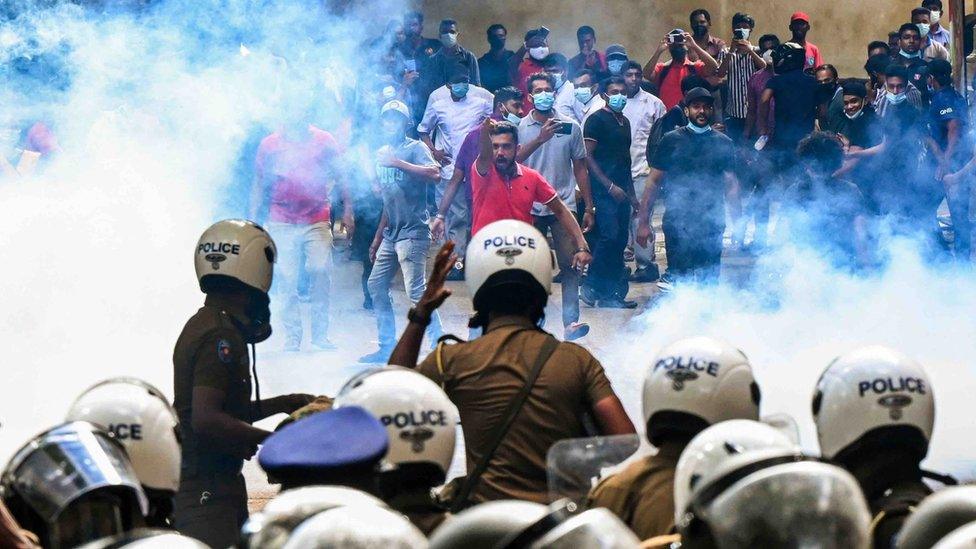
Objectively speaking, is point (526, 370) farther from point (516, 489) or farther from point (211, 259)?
point (211, 259)

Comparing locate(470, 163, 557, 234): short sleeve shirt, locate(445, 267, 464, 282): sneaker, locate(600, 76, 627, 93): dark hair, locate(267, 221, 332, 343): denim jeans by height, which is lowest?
locate(445, 267, 464, 282): sneaker

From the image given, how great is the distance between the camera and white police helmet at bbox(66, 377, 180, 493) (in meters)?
5.01

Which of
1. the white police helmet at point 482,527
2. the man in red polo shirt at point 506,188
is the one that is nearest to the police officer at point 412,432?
the white police helmet at point 482,527

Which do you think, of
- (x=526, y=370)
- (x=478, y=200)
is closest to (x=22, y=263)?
(x=478, y=200)

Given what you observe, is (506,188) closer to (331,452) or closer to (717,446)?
(717,446)

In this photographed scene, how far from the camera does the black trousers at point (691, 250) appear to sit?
1341 centimetres

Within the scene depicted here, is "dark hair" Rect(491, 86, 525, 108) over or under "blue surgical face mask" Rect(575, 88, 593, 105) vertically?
under

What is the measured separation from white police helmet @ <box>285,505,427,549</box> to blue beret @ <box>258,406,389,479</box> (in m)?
0.90

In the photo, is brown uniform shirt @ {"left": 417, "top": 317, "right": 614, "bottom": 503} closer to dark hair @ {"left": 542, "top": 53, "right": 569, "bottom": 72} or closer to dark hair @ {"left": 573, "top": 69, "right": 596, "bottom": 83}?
dark hair @ {"left": 542, "top": 53, "right": 569, "bottom": 72}

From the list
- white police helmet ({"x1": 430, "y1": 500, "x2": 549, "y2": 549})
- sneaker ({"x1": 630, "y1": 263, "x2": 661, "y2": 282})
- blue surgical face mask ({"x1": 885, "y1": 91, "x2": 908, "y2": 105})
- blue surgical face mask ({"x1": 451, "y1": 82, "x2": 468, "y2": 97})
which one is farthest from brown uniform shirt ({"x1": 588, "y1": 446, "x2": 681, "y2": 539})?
blue surgical face mask ({"x1": 885, "y1": 91, "x2": 908, "y2": 105})

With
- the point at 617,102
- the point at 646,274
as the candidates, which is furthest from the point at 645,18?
the point at 617,102

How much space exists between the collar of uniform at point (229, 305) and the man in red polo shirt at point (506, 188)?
5.21 m

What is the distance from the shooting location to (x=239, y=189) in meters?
14.3

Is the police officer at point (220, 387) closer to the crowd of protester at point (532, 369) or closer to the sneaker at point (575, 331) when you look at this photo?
the crowd of protester at point (532, 369)
